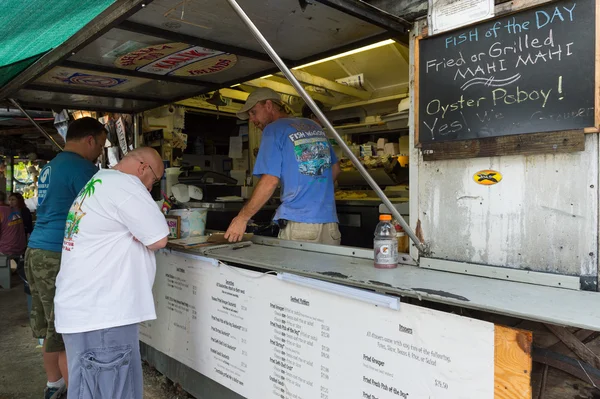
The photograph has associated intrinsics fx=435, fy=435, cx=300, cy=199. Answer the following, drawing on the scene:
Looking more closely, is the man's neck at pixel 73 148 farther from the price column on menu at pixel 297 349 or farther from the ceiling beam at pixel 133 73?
the price column on menu at pixel 297 349

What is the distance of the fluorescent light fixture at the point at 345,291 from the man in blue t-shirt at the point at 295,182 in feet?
2.76

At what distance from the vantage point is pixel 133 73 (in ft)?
11.3

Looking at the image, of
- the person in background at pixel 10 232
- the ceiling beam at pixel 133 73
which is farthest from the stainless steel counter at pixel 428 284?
the person in background at pixel 10 232

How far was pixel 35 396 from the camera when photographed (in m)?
3.59

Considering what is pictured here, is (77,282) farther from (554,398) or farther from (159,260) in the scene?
(554,398)

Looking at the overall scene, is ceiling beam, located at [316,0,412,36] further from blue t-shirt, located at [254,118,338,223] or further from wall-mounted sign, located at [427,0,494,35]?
blue t-shirt, located at [254,118,338,223]

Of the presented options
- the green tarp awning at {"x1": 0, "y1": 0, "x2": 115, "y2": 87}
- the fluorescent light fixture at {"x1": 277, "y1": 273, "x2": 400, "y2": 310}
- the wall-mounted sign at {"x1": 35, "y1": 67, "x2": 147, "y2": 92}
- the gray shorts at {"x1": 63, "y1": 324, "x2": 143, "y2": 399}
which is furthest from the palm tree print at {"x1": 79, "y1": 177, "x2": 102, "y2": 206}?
the wall-mounted sign at {"x1": 35, "y1": 67, "x2": 147, "y2": 92}

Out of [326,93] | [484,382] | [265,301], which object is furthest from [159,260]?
[326,93]

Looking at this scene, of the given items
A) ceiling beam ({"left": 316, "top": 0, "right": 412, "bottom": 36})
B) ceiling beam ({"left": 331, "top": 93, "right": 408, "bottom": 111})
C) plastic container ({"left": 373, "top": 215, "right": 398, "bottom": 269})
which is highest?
ceiling beam ({"left": 331, "top": 93, "right": 408, "bottom": 111})

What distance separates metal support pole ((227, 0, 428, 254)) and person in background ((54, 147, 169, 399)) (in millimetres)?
1047

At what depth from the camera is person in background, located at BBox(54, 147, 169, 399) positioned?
2.33 metres

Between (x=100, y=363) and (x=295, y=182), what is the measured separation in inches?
64.1

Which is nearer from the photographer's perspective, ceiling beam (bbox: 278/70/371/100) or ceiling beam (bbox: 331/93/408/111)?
ceiling beam (bbox: 278/70/371/100)

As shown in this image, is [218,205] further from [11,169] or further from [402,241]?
[11,169]
